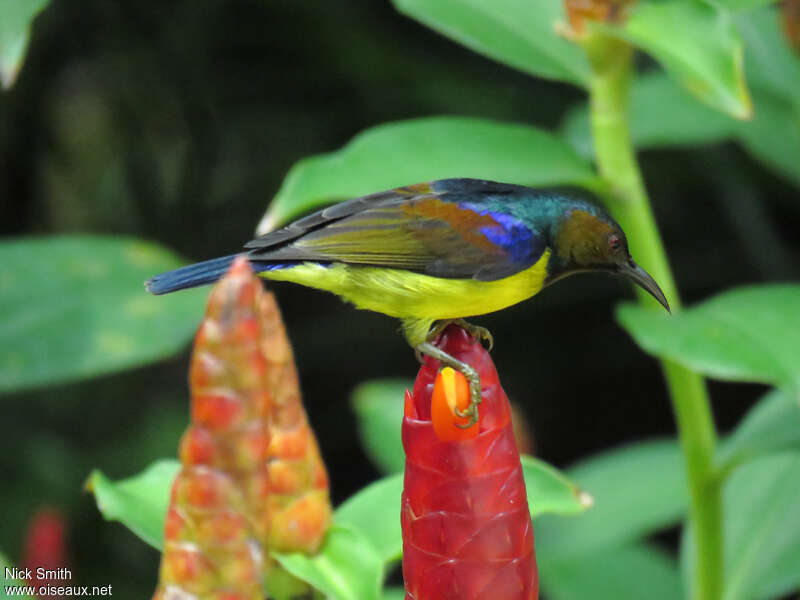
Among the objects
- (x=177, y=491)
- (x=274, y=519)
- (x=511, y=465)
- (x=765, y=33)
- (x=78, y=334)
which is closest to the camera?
(x=177, y=491)

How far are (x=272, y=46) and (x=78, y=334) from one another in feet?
6.06

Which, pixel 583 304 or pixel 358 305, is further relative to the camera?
pixel 583 304

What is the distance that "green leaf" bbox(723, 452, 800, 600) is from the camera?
230cm

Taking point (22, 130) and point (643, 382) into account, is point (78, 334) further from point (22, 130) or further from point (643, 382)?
point (643, 382)

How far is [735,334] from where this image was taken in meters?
1.99

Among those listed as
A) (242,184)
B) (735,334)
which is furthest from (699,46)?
(242,184)

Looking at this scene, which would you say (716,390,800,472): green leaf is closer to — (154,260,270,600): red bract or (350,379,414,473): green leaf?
(350,379,414,473): green leaf

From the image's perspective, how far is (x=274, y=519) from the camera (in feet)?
→ 4.65

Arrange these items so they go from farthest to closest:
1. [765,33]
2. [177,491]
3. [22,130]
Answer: [22,130]
[765,33]
[177,491]

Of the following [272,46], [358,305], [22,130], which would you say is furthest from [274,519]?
[272,46]

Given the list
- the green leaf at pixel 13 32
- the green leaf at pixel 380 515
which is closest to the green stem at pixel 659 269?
the green leaf at pixel 380 515

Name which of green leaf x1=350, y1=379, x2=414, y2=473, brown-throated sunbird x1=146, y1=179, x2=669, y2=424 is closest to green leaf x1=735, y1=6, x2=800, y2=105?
green leaf x1=350, y1=379, x2=414, y2=473

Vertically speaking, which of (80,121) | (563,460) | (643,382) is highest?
(80,121)

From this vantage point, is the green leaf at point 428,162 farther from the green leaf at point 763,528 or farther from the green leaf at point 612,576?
the green leaf at point 612,576
